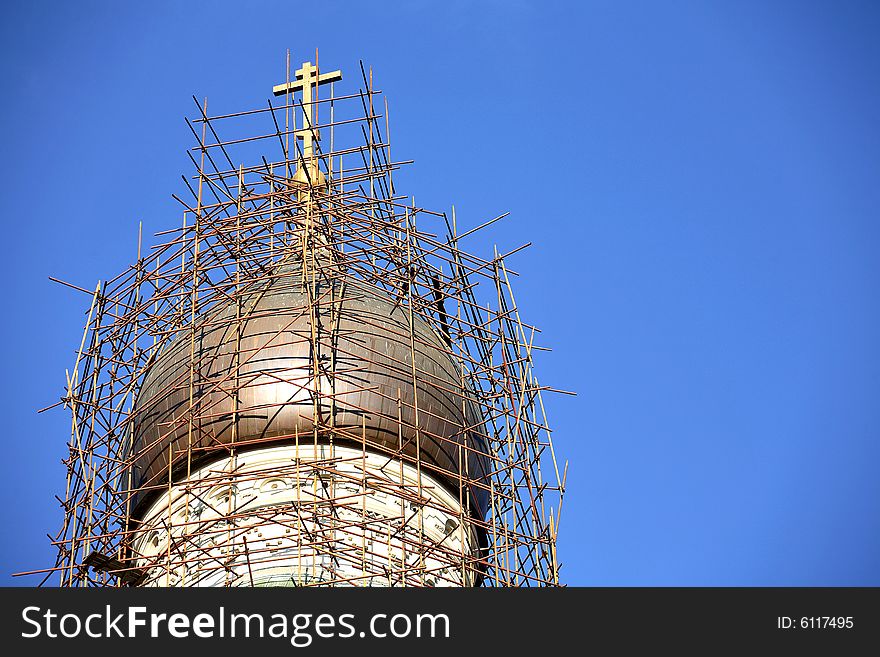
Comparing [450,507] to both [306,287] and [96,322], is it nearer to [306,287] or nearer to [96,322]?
[306,287]

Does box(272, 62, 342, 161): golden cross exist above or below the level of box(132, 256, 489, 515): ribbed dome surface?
above

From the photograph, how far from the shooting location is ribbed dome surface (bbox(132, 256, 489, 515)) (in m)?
21.8

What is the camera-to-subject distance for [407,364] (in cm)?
2278

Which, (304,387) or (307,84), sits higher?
(307,84)

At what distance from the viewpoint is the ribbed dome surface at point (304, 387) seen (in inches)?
859

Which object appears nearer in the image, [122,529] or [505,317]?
[122,529]

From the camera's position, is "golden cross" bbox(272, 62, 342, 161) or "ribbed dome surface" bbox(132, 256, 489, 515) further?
"golden cross" bbox(272, 62, 342, 161)

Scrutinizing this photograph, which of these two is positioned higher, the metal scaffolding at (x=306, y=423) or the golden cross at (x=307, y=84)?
the golden cross at (x=307, y=84)

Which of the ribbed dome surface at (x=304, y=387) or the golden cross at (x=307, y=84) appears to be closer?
the ribbed dome surface at (x=304, y=387)

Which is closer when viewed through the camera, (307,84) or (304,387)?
(304,387)

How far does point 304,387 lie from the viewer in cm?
2166
